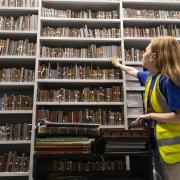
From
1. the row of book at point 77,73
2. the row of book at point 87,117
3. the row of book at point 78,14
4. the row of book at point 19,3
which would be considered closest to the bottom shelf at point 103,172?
the row of book at point 87,117

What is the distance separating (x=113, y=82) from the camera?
3.16 metres

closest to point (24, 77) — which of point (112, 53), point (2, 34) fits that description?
point (2, 34)

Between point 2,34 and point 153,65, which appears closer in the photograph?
point 153,65

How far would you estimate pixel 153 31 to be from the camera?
3.44 meters

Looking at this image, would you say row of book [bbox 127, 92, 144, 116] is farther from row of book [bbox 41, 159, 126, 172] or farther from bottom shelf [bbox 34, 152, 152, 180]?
bottom shelf [bbox 34, 152, 152, 180]

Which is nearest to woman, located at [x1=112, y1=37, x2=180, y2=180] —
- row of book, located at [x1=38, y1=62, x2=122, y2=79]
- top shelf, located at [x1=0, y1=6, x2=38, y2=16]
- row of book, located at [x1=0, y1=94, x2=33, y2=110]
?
row of book, located at [x1=38, y1=62, x2=122, y2=79]

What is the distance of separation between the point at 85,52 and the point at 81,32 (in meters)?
0.26

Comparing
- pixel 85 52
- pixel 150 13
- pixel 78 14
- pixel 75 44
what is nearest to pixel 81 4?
pixel 78 14

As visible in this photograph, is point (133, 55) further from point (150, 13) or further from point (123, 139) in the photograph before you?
point (123, 139)

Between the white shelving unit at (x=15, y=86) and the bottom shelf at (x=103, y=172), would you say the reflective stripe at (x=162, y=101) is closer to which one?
the bottom shelf at (x=103, y=172)

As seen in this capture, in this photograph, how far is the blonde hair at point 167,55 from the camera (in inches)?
67.9

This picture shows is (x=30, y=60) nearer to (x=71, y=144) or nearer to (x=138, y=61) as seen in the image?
(x=138, y=61)

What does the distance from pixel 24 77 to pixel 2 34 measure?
2.01ft

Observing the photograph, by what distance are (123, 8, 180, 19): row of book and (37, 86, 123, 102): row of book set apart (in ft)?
3.19
